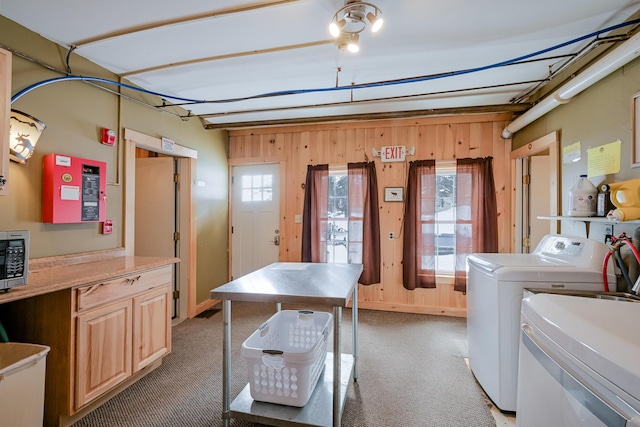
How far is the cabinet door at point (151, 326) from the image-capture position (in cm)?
212

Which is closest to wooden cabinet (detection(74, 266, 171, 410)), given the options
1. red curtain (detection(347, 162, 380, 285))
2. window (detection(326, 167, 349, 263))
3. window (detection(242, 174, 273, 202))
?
window (detection(242, 174, 273, 202))

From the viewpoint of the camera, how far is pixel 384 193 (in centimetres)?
377

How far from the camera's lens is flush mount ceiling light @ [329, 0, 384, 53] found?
1.66 metres

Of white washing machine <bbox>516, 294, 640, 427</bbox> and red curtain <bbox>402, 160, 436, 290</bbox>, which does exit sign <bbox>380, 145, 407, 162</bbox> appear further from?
white washing machine <bbox>516, 294, 640, 427</bbox>

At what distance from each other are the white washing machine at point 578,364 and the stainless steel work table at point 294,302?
2.63 ft

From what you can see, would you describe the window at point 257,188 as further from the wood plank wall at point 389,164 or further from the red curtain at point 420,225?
the red curtain at point 420,225

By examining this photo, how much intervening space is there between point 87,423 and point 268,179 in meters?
3.11

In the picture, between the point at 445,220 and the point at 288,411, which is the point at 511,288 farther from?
the point at 445,220

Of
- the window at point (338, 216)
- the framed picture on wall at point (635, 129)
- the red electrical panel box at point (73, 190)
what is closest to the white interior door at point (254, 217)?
the window at point (338, 216)

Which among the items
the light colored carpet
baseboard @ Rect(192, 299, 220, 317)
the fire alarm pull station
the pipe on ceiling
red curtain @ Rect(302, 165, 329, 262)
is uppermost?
the pipe on ceiling

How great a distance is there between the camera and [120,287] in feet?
6.49

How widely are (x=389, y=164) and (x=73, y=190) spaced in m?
3.26

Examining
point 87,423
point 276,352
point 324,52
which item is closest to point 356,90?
point 324,52

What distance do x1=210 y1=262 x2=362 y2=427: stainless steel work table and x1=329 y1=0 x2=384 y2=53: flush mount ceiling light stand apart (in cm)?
154
